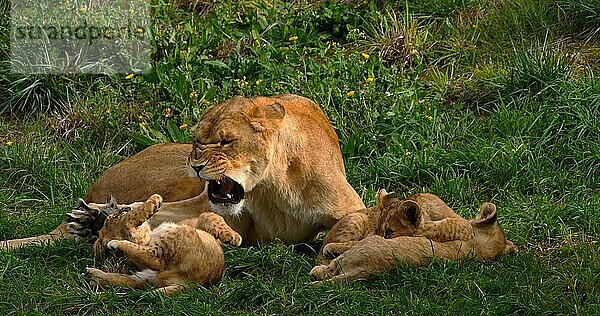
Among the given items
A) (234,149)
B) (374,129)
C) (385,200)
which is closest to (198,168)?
(234,149)

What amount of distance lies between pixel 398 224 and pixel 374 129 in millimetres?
2661

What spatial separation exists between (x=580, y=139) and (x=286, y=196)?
2561mm

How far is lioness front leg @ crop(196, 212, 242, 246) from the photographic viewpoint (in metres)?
5.71

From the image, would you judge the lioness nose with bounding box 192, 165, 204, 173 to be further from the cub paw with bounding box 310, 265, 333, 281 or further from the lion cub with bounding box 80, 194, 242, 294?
the cub paw with bounding box 310, 265, 333, 281

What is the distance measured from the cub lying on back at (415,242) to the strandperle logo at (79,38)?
395cm

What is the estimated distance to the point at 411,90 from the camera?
8.46 m

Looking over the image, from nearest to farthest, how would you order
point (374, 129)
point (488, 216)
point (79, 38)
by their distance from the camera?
point (488, 216)
point (374, 129)
point (79, 38)

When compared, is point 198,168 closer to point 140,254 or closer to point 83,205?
point 140,254

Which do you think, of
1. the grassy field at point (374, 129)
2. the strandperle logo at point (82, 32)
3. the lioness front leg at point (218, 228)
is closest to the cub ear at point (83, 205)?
the grassy field at point (374, 129)

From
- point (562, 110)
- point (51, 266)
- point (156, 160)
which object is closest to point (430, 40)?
point (562, 110)

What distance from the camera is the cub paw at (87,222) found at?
620 cm

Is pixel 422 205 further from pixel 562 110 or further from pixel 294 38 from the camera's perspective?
pixel 294 38

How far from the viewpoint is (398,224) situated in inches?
216

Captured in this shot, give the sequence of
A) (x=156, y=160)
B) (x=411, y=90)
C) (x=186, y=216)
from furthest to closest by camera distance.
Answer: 1. (x=411, y=90)
2. (x=156, y=160)
3. (x=186, y=216)
